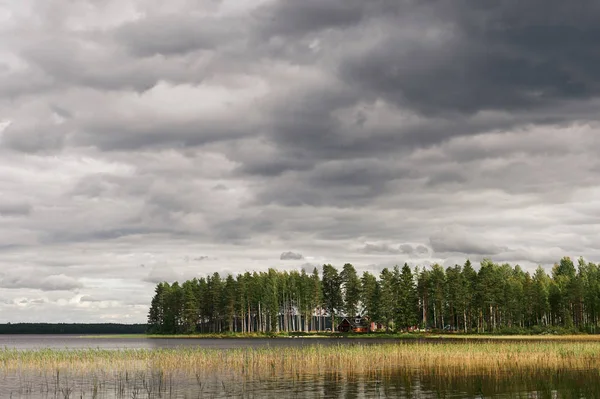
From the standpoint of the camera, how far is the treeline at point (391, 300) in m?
134

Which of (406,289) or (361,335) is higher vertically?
(406,289)

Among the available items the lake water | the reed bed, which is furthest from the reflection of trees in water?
the reed bed

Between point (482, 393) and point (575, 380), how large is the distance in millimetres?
9946

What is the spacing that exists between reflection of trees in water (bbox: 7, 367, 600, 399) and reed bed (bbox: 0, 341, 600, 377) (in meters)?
2.18

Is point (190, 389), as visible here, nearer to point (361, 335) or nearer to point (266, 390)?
point (266, 390)

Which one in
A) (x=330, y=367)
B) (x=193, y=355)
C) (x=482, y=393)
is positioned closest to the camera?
(x=482, y=393)

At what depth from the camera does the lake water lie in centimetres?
4134

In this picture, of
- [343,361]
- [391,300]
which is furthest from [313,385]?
[391,300]

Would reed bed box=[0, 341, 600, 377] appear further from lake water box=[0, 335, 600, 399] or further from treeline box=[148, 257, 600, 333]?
treeline box=[148, 257, 600, 333]

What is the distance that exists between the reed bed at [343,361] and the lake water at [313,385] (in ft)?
7.10

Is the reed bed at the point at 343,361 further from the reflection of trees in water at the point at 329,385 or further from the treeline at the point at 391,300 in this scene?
the treeline at the point at 391,300

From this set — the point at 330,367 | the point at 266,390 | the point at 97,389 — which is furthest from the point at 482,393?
the point at 97,389

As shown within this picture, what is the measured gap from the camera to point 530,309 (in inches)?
5399

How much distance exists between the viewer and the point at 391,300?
140125mm
